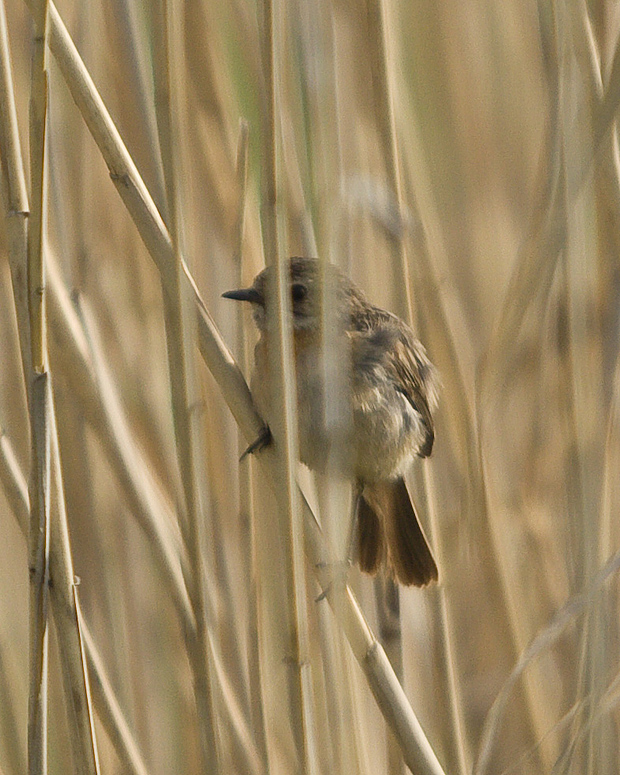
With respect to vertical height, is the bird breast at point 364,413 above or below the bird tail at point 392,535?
above

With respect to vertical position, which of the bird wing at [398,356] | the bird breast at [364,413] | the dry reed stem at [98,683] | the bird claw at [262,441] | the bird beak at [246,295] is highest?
the bird beak at [246,295]

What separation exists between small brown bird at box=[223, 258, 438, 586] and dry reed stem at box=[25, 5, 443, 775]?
410mm

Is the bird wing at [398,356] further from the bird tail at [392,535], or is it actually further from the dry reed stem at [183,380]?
the dry reed stem at [183,380]

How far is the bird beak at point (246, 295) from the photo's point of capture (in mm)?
1469

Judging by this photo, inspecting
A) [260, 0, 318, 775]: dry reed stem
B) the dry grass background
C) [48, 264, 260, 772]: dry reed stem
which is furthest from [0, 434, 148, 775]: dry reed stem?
[260, 0, 318, 775]: dry reed stem

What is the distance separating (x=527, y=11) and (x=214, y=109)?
68 cm

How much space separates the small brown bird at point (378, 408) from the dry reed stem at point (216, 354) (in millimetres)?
410

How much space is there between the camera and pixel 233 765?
1.46 metres

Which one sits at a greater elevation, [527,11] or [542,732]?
[527,11]

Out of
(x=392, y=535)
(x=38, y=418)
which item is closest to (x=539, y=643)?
(x=38, y=418)

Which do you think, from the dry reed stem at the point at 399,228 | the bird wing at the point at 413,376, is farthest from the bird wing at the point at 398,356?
the dry reed stem at the point at 399,228

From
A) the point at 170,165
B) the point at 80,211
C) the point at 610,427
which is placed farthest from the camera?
the point at 80,211

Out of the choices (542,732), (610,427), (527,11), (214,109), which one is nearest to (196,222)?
(214,109)

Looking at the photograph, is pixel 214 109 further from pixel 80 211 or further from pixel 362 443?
pixel 362 443
